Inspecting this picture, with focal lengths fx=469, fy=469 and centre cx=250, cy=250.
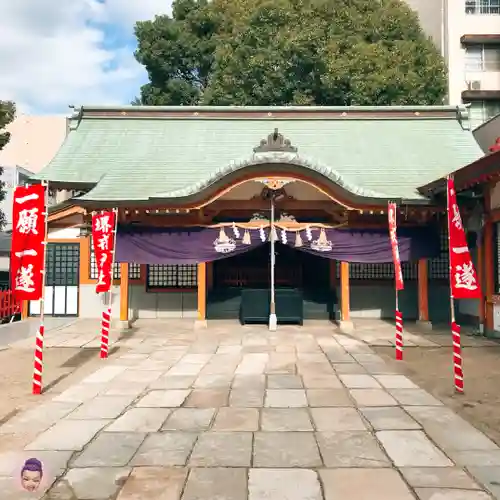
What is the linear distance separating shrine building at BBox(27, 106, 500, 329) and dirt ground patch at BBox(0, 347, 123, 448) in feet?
12.5

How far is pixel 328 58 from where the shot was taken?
81.9 feet

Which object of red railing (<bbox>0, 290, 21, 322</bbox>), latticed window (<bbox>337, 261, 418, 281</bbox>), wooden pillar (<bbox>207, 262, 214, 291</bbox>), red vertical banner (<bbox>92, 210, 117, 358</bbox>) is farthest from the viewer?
wooden pillar (<bbox>207, 262, 214, 291</bbox>)

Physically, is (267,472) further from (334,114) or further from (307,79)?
(307,79)

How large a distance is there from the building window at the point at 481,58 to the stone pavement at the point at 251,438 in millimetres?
24675

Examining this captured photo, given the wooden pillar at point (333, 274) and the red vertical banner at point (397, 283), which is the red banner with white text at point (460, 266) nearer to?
the red vertical banner at point (397, 283)

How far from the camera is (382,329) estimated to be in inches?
512

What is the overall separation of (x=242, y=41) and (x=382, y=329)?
20.3m

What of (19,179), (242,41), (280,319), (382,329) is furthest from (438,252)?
(19,179)

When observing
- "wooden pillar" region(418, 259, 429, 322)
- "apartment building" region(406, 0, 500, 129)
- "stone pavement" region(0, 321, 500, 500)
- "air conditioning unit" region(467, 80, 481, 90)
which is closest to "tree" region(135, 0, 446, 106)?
"apartment building" region(406, 0, 500, 129)

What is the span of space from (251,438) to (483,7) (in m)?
30.8

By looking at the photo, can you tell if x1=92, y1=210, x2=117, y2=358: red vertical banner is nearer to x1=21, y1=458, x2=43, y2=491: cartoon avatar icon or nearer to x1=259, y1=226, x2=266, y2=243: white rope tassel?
x1=259, y1=226, x2=266, y2=243: white rope tassel

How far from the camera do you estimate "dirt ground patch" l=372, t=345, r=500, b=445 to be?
19.3ft

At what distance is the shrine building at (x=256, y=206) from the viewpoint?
12469 millimetres

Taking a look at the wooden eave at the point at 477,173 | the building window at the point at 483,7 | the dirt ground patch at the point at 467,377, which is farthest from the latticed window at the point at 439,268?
the building window at the point at 483,7
